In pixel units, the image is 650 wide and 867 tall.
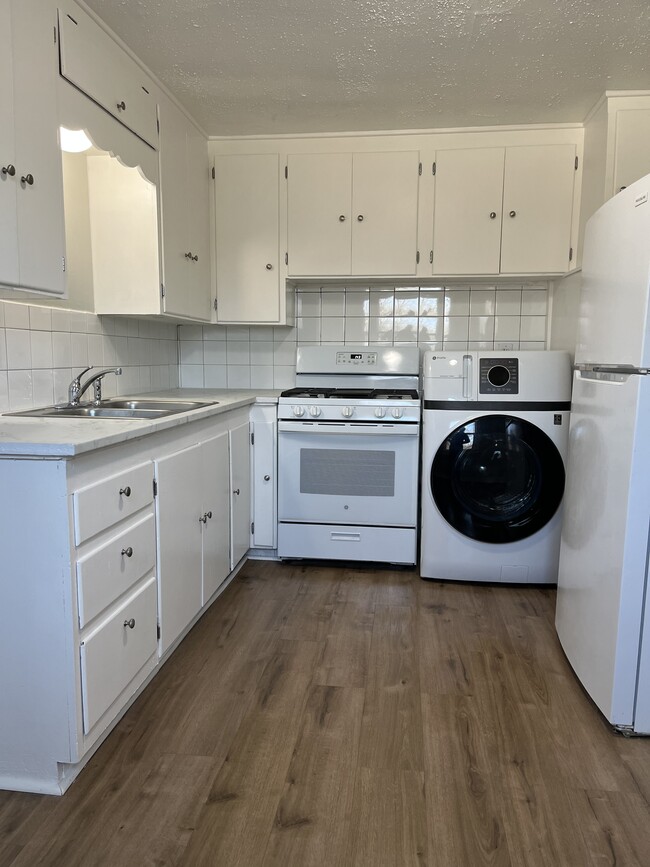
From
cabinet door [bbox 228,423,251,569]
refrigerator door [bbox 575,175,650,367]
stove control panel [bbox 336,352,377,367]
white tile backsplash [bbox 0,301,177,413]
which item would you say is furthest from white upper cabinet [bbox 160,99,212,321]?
refrigerator door [bbox 575,175,650,367]

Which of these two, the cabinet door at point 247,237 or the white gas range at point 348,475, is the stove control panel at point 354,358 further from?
the cabinet door at point 247,237

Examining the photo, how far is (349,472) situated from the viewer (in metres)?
2.89

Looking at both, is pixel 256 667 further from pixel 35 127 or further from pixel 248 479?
pixel 35 127

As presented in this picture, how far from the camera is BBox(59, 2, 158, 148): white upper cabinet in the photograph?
181cm

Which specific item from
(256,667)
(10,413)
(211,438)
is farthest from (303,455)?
(10,413)

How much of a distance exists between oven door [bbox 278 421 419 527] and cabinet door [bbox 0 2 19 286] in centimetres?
156

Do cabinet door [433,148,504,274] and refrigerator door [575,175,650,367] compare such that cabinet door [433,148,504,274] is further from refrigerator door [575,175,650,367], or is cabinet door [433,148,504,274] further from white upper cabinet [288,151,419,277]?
refrigerator door [575,175,650,367]

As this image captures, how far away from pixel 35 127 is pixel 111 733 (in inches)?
→ 67.7

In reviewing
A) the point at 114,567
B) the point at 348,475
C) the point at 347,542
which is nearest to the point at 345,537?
the point at 347,542

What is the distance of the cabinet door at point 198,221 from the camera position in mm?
2883

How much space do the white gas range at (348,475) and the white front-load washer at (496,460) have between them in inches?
5.2

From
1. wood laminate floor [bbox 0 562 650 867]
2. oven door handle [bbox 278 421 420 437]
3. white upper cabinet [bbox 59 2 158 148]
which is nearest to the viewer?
wood laminate floor [bbox 0 562 650 867]

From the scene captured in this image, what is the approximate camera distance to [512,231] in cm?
300

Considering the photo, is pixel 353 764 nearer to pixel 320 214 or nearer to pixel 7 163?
pixel 7 163
